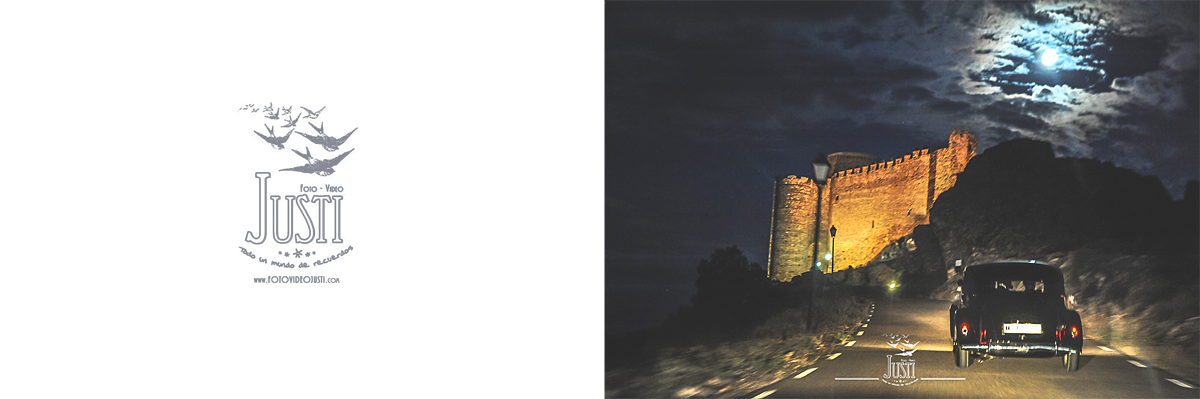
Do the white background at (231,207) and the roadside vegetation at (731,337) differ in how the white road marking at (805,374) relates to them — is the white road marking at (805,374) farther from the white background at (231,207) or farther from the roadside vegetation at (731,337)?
the white background at (231,207)

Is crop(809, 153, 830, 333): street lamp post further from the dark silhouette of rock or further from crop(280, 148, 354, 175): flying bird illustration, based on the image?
crop(280, 148, 354, 175): flying bird illustration

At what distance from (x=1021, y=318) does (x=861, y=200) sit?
237 cm

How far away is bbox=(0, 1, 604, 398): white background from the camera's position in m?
4.86

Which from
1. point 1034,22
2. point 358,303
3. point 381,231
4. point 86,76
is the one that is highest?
point 1034,22

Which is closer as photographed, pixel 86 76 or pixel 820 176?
pixel 86 76

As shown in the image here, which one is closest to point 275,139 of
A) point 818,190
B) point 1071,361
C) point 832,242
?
point 818,190

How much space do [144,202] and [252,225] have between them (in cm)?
86

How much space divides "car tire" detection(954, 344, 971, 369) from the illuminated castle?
43.4 inches

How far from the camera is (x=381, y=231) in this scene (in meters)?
4.93

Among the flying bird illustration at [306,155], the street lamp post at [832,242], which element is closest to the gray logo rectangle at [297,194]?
the flying bird illustration at [306,155]

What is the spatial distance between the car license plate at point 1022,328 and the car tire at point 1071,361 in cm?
30

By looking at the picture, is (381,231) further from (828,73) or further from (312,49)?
(828,73)

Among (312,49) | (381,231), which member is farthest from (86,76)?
(381,231)

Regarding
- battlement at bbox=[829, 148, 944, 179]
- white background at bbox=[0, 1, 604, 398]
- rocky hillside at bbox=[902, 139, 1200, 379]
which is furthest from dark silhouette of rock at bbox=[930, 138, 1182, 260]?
white background at bbox=[0, 1, 604, 398]
